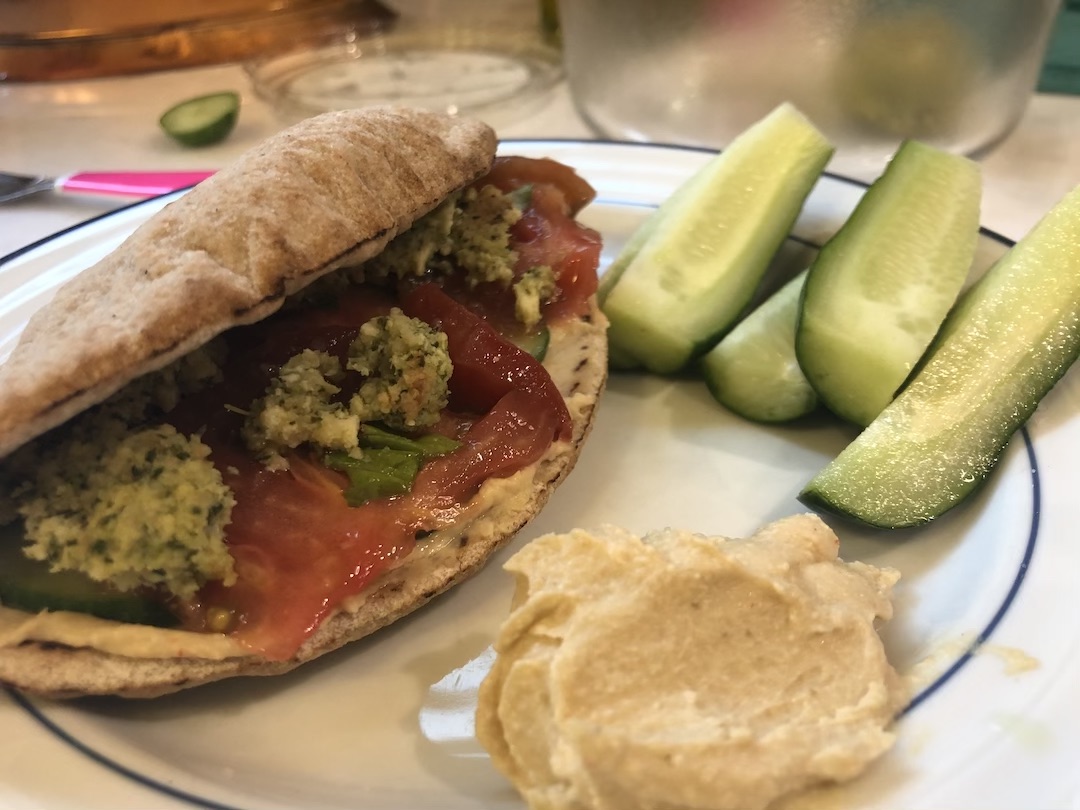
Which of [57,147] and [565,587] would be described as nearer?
[565,587]

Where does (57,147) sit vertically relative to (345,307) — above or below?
below

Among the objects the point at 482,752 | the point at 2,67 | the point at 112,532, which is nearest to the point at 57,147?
the point at 2,67

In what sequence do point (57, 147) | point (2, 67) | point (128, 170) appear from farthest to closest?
1. point (2, 67)
2. point (57, 147)
3. point (128, 170)

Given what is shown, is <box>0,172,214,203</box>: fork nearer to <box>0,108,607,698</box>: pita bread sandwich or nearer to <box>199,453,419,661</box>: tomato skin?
<box>0,108,607,698</box>: pita bread sandwich

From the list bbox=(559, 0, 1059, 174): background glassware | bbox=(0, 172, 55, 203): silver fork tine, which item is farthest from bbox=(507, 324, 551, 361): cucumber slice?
bbox=(0, 172, 55, 203): silver fork tine

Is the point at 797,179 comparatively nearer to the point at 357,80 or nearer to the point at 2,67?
the point at 357,80

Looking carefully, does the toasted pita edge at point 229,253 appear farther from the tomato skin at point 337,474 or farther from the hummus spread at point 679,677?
the hummus spread at point 679,677
